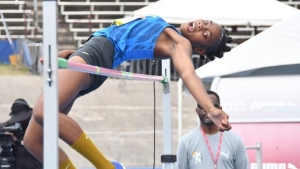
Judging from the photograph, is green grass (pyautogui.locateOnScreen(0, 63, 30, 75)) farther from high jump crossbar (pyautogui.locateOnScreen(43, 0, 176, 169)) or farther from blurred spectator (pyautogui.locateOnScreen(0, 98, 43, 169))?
high jump crossbar (pyautogui.locateOnScreen(43, 0, 176, 169))

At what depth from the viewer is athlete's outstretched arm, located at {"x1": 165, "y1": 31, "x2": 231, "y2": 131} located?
12.7 ft

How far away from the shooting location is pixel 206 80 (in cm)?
950

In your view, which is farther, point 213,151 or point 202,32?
point 213,151

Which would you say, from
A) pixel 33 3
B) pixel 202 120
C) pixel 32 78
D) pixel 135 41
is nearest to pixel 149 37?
pixel 135 41

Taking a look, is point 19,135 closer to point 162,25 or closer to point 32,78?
point 162,25

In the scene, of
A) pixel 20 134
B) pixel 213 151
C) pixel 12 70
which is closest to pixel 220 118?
pixel 213 151

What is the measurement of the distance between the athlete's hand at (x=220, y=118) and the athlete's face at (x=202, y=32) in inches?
30.5

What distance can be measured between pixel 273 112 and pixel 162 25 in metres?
4.27

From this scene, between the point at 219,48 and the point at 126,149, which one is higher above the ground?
the point at 219,48

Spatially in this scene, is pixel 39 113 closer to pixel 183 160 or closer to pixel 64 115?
→ pixel 64 115

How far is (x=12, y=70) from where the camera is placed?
19469 mm

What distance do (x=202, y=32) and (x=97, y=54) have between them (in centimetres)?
60

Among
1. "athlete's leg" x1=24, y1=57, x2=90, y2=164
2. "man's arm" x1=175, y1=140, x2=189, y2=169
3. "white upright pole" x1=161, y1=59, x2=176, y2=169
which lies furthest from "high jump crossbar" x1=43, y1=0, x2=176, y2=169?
"man's arm" x1=175, y1=140, x2=189, y2=169

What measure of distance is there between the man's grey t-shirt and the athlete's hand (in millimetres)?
2389
